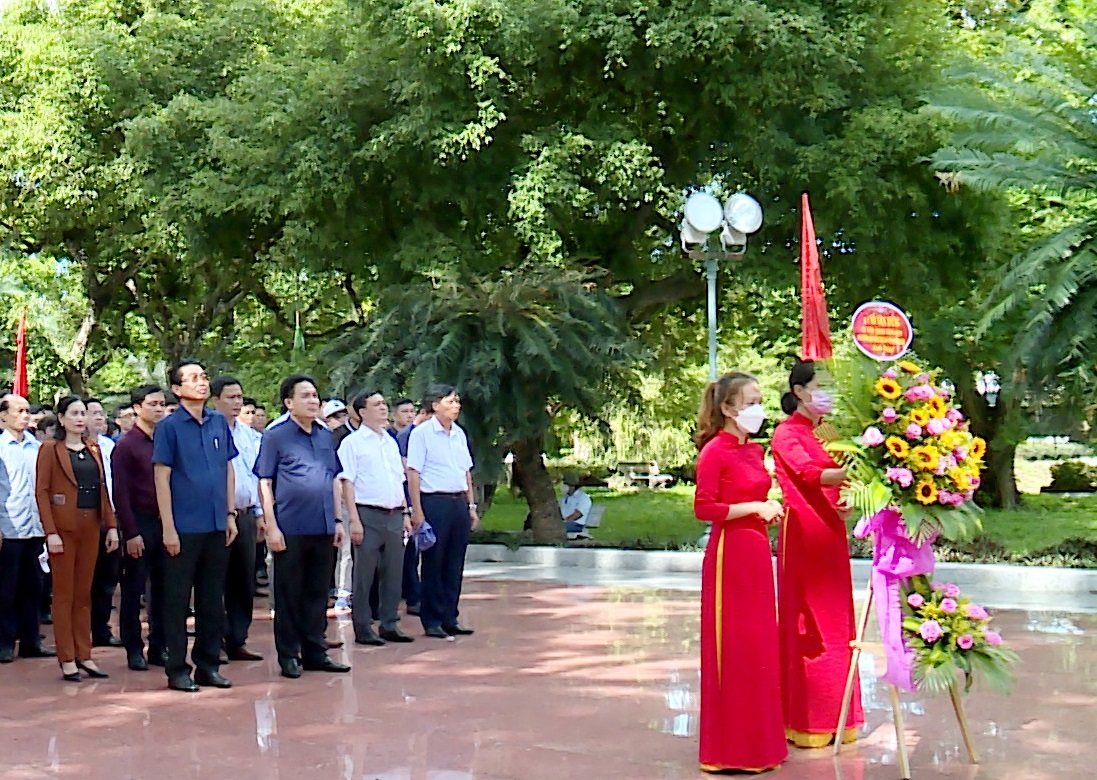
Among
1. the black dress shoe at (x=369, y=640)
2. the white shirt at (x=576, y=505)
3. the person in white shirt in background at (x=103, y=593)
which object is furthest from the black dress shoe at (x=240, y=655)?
the white shirt at (x=576, y=505)

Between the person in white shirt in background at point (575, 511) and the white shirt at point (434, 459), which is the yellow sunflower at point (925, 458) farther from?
the person in white shirt in background at point (575, 511)

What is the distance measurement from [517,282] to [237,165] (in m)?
5.09

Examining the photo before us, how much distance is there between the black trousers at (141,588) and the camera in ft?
28.9

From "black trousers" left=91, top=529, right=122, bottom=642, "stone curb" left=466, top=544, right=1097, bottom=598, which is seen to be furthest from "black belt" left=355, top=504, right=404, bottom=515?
"stone curb" left=466, top=544, right=1097, bottom=598

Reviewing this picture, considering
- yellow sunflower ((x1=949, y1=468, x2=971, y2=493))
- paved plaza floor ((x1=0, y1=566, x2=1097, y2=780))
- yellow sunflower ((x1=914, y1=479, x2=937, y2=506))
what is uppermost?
yellow sunflower ((x1=949, y1=468, x2=971, y2=493))

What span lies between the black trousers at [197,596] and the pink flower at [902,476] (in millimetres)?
4323

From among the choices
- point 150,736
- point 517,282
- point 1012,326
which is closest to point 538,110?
point 517,282

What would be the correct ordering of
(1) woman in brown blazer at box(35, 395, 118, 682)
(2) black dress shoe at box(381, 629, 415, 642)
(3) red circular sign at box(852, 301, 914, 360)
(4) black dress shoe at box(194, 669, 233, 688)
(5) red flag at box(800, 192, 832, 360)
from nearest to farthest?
(4) black dress shoe at box(194, 669, 233, 688), (1) woman in brown blazer at box(35, 395, 118, 682), (2) black dress shoe at box(381, 629, 415, 642), (5) red flag at box(800, 192, 832, 360), (3) red circular sign at box(852, 301, 914, 360)

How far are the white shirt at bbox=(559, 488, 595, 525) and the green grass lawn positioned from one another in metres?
0.40

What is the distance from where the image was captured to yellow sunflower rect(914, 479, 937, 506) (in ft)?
19.2

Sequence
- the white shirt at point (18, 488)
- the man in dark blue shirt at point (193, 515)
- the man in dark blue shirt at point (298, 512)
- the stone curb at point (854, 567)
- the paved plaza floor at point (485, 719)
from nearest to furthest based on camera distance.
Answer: the paved plaza floor at point (485, 719)
the man in dark blue shirt at point (193, 515)
the man in dark blue shirt at point (298, 512)
the white shirt at point (18, 488)
the stone curb at point (854, 567)

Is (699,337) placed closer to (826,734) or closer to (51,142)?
(51,142)

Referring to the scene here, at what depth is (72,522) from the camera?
28.0ft

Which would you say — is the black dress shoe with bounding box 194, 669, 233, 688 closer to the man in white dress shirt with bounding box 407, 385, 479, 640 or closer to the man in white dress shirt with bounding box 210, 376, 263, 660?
the man in white dress shirt with bounding box 210, 376, 263, 660
